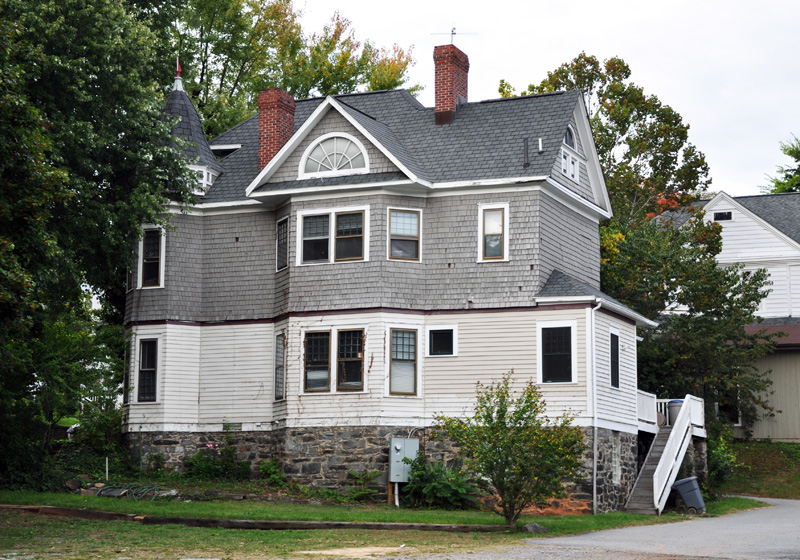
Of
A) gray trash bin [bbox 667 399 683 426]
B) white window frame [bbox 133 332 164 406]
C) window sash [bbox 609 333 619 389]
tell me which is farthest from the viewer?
gray trash bin [bbox 667 399 683 426]

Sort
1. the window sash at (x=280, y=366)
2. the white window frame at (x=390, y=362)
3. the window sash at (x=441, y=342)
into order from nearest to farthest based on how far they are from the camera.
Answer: the white window frame at (x=390, y=362) → the window sash at (x=441, y=342) → the window sash at (x=280, y=366)

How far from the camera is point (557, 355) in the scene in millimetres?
26188

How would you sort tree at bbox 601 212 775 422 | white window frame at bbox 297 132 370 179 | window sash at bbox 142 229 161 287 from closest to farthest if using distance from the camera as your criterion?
white window frame at bbox 297 132 370 179 < window sash at bbox 142 229 161 287 < tree at bbox 601 212 775 422

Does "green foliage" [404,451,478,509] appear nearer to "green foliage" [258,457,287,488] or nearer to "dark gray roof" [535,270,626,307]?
"green foliage" [258,457,287,488]

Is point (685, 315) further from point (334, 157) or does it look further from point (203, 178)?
point (203, 178)

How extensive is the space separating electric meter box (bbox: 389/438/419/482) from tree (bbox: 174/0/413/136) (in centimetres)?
1918

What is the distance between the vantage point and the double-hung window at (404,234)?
2733 centimetres

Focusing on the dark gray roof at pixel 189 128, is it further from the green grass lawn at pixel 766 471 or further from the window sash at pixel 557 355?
the green grass lawn at pixel 766 471

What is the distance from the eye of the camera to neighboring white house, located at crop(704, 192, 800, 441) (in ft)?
125

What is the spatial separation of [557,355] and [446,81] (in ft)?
28.1

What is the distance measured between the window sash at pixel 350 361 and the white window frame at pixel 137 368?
510 centimetres

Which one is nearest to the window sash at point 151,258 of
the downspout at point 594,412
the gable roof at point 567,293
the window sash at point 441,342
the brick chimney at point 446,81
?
the window sash at point 441,342

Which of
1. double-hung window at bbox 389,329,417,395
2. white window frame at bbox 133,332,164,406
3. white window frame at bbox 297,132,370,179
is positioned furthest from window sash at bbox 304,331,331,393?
white window frame at bbox 133,332,164,406

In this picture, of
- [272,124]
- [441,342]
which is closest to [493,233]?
[441,342]
